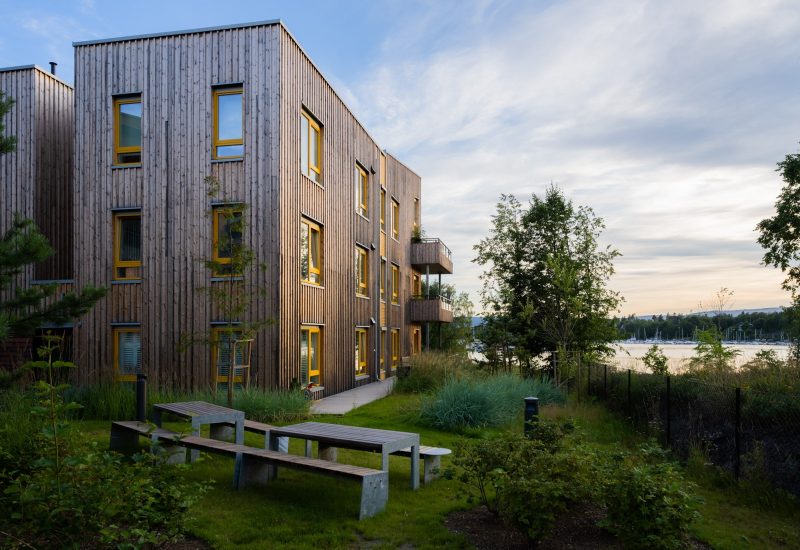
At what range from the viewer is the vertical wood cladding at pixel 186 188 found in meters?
14.0

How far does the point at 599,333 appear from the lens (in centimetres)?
2378

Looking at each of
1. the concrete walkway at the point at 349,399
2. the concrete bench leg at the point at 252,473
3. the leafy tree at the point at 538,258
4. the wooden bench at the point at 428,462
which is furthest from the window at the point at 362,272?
the concrete bench leg at the point at 252,473

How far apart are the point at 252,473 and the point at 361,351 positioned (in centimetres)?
1451

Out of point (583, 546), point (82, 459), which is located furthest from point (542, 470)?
point (82, 459)

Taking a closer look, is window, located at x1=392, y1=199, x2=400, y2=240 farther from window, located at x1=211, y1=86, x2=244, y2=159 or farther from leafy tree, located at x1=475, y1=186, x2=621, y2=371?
window, located at x1=211, y1=86, x2=244, y2=159

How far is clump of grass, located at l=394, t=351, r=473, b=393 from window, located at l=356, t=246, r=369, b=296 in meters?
3.35

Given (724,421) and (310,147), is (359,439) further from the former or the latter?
(310,147)

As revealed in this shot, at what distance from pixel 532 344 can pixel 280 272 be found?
1481 cm

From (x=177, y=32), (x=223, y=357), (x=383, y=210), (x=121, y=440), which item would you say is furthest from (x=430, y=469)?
(x=383, y=210)

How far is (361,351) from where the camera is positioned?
70.0 feet

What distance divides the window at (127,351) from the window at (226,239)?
8.42ft

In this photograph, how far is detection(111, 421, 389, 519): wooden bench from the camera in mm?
5715

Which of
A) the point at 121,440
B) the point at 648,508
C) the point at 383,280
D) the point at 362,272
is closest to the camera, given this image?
the point at 648,508

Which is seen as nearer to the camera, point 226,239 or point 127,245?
point 226,239
